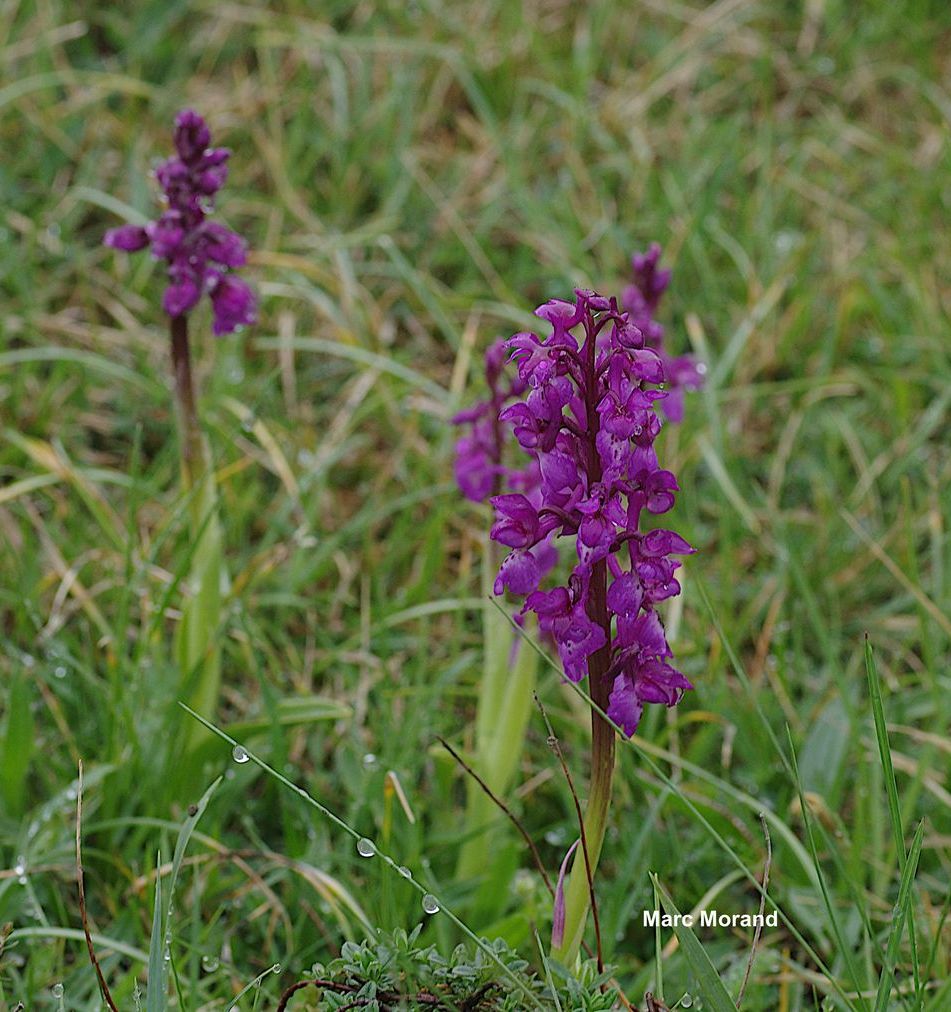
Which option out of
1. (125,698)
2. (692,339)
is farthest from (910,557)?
(125,698)

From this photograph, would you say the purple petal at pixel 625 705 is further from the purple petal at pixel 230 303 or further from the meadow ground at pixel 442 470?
the purple petal at pixel 230 303

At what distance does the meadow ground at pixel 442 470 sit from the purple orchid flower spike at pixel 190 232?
29 centimetres

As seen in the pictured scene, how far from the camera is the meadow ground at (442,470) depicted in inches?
94.1

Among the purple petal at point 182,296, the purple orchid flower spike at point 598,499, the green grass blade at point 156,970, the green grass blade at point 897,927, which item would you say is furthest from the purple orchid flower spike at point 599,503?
the purple petal at point 182,296

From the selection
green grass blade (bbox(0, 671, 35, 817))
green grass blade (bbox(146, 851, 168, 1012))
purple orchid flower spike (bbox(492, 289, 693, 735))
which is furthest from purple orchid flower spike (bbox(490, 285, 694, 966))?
green grass blade (bbox(0, 671, 35, 817))

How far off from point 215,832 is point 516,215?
2703 mm

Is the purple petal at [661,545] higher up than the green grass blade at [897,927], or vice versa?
the purple petal at [661,545]

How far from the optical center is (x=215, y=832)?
2.47 metres

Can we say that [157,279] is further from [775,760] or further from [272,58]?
[775,760]

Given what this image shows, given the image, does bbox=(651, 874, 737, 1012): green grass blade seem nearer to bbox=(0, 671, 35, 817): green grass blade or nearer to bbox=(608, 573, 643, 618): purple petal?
bbox=(608, 573, 643, 618): purple petal

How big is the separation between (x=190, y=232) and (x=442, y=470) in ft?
4.20

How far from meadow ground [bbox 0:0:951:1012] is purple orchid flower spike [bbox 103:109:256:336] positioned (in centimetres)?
29

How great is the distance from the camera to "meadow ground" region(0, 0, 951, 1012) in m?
2.39

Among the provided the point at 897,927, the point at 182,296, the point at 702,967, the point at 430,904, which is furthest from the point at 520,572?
the point at 182,296
